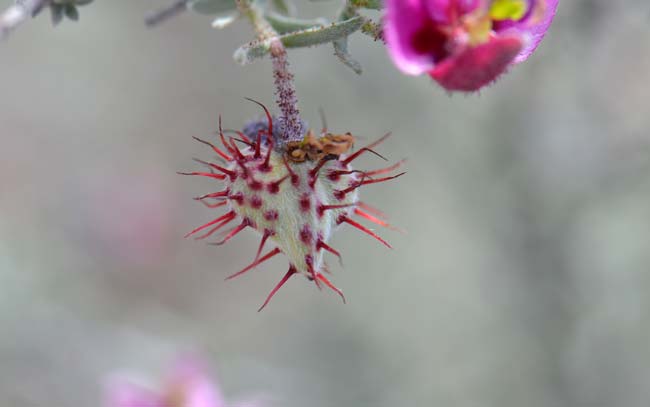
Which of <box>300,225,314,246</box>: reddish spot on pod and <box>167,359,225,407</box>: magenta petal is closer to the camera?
<box>300,225,314,246</box>: reddish spot on pod

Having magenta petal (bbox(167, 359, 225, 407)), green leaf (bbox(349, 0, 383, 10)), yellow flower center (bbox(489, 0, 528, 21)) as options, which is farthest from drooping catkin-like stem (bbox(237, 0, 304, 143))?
magenta petal (bbox(167, 359, 225, 407))

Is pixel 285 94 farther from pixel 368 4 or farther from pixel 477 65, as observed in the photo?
pixel 477 65

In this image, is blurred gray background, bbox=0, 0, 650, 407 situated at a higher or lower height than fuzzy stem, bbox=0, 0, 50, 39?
higher

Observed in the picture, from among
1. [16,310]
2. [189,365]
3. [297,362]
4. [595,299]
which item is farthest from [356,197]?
[297,362]

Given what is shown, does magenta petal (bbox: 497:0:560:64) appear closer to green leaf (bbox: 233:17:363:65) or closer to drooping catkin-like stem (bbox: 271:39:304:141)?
green leaf (bbox: 233:17:363:65)

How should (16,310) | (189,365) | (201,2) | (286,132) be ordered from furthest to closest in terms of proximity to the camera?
(16,310)
(189,365)
(201,2)
(286,132)

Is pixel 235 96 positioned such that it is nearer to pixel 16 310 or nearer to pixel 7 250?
pixel 7 250

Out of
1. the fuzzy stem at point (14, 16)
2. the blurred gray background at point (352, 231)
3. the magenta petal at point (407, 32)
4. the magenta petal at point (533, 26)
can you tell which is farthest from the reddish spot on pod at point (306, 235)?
the blurred gray background at point (352, 231)
